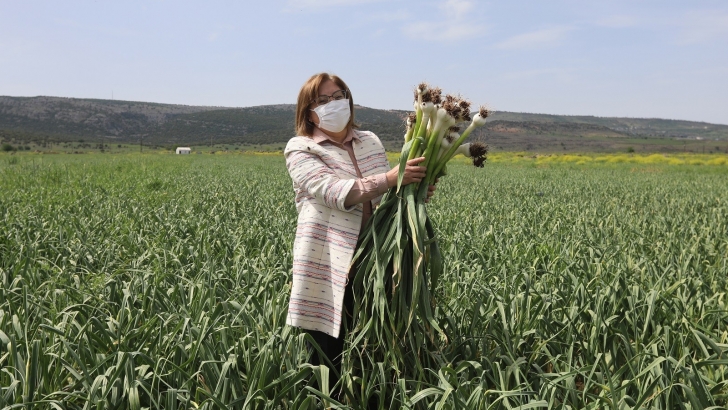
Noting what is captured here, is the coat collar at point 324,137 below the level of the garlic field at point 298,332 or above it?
above

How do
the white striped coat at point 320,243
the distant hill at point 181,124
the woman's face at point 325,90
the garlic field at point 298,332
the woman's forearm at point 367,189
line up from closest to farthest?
the garlic field at point 298,332, the woman's forearm at point 367,189, the white striped coat at point 320,243, the woman's face at point 325,90, the distant hill at point 181,124

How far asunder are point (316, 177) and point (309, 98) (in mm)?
446

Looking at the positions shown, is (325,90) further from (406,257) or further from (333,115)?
(406,257)

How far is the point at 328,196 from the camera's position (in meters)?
2.59

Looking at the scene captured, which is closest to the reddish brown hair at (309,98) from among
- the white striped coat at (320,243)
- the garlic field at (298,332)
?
the white striped coat at (320,243)

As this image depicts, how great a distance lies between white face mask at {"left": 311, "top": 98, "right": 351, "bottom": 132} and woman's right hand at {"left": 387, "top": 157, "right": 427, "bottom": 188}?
1.40 feet

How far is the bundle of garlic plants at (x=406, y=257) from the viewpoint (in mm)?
2518

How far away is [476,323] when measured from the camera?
3.27 meters

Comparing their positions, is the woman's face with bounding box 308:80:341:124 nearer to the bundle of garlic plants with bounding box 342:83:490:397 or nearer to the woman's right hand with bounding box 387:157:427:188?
the bundle of garlic plants with bounding box 342:83:490:397

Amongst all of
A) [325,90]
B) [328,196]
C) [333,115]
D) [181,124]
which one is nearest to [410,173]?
[328,196]

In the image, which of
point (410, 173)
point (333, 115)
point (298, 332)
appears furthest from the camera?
point (298, 332)

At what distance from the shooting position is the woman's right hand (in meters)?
2.52

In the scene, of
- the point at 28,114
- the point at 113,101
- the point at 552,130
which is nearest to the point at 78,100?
the point at 113,101

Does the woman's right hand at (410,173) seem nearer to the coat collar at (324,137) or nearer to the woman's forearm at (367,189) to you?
the woman's forearm at (367,189)
